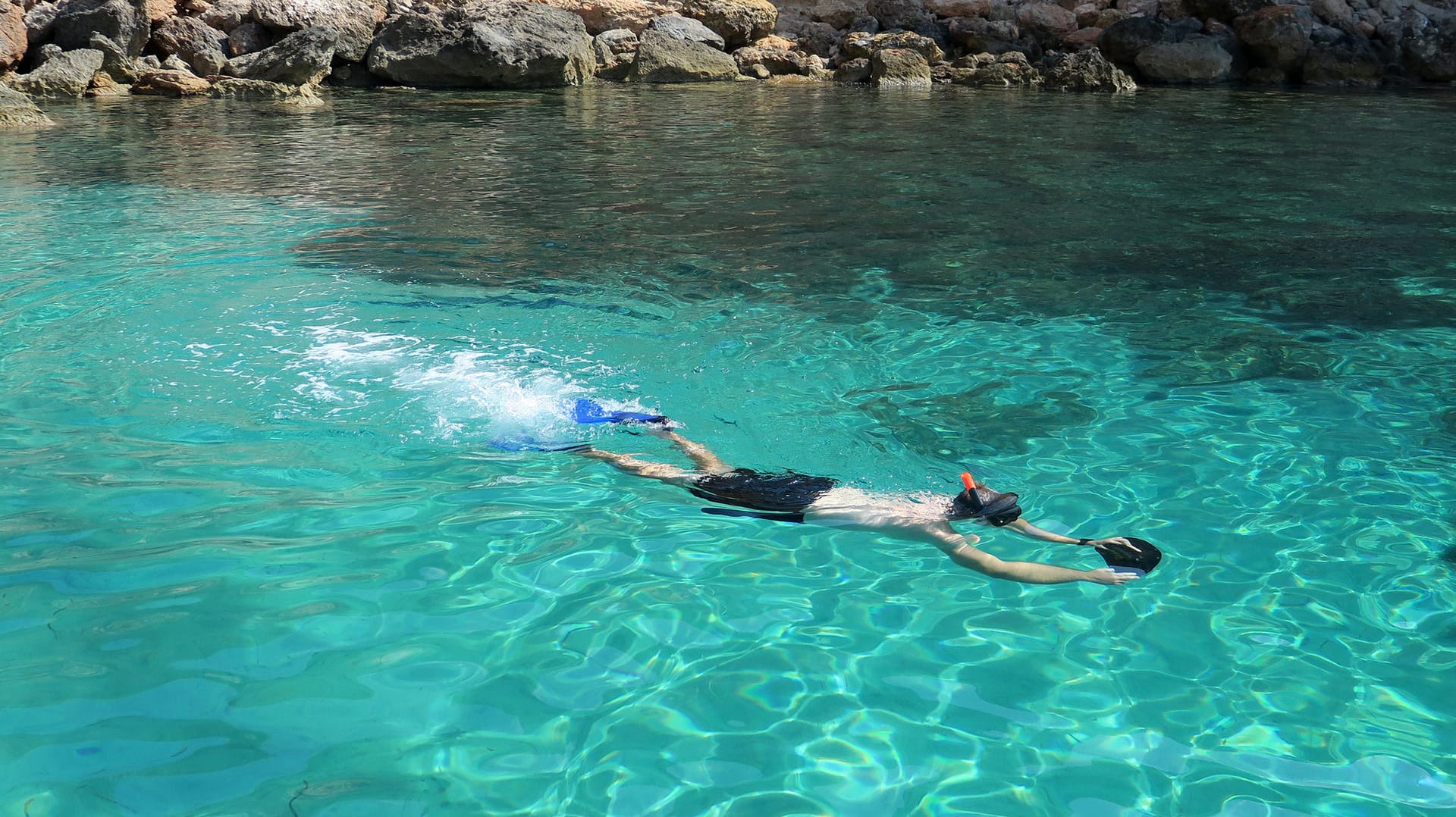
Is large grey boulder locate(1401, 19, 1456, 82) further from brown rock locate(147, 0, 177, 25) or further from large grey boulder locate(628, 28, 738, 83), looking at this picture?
brown rock locate(147, 0, 177, 25)

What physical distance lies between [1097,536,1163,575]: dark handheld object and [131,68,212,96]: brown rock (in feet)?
70.1

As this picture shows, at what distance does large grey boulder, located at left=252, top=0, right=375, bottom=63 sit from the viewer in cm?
2227

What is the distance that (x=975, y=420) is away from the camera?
17.3 feet

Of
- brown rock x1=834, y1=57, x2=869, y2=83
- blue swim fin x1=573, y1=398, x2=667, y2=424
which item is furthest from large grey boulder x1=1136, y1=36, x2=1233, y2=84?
blue swim fin x1=573, y1=398, x2=667, y2=424

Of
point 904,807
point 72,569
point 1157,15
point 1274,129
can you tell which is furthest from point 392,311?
point 1157,15

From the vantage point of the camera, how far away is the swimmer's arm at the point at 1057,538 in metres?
3.81

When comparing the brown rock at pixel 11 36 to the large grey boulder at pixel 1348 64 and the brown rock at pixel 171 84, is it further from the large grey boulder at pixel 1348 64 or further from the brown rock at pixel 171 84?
the large grey boulder at pixel 1348 64

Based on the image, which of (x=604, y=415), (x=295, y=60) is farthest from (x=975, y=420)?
(x=295, y=60)

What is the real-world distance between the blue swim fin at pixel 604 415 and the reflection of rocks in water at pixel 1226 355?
2877 mm

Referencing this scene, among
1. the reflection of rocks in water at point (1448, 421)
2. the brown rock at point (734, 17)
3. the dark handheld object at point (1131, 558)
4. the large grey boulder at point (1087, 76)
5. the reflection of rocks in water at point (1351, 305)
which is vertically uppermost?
the brown rock at point (734, 17)

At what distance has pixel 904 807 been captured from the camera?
9.05 feet

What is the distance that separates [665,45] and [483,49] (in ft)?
14.7

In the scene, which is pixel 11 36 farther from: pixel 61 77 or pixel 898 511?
pixel 898 511

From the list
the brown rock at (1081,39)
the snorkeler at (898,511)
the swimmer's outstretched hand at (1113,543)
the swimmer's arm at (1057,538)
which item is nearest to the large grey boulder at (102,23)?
the brown rock at (1081,39)
